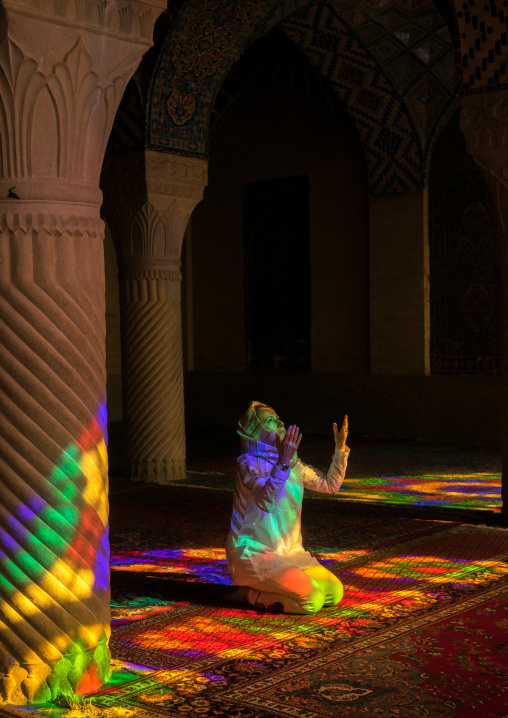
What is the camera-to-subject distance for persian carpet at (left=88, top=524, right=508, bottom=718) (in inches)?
127

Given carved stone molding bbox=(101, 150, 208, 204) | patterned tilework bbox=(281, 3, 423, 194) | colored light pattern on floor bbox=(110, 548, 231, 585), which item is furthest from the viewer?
patterned tilework bbox=(281, 3, 423, 194)

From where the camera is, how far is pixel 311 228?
12.0 meters

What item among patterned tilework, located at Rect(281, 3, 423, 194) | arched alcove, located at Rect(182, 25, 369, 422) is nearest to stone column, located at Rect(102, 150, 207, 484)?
patterned tilework, located at Rect(281, 3, 423, 194)

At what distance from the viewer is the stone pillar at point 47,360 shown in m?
3.27

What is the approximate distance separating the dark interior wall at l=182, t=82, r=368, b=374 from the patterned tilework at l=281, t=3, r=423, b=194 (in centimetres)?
35

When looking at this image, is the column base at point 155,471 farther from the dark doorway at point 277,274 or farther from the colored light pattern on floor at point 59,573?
the colored light pattern on floor at point 59,573

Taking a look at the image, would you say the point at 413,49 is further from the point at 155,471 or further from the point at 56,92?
the point at 56,92

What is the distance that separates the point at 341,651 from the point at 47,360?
63.5 inches

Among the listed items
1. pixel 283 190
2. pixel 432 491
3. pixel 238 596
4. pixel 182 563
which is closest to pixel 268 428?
pixel 238 596

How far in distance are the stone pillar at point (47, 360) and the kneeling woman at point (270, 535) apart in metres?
1.00

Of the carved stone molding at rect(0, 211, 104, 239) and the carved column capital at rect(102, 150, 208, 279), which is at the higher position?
the carved column capital at rect(102, 150, 208, 279)

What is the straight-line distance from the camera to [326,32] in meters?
10.0

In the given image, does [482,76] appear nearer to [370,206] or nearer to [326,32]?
[326,32]

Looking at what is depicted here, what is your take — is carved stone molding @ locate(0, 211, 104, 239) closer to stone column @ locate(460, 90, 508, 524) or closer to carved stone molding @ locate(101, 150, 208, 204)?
stone column @ locate(460, 90, 508, 524)
